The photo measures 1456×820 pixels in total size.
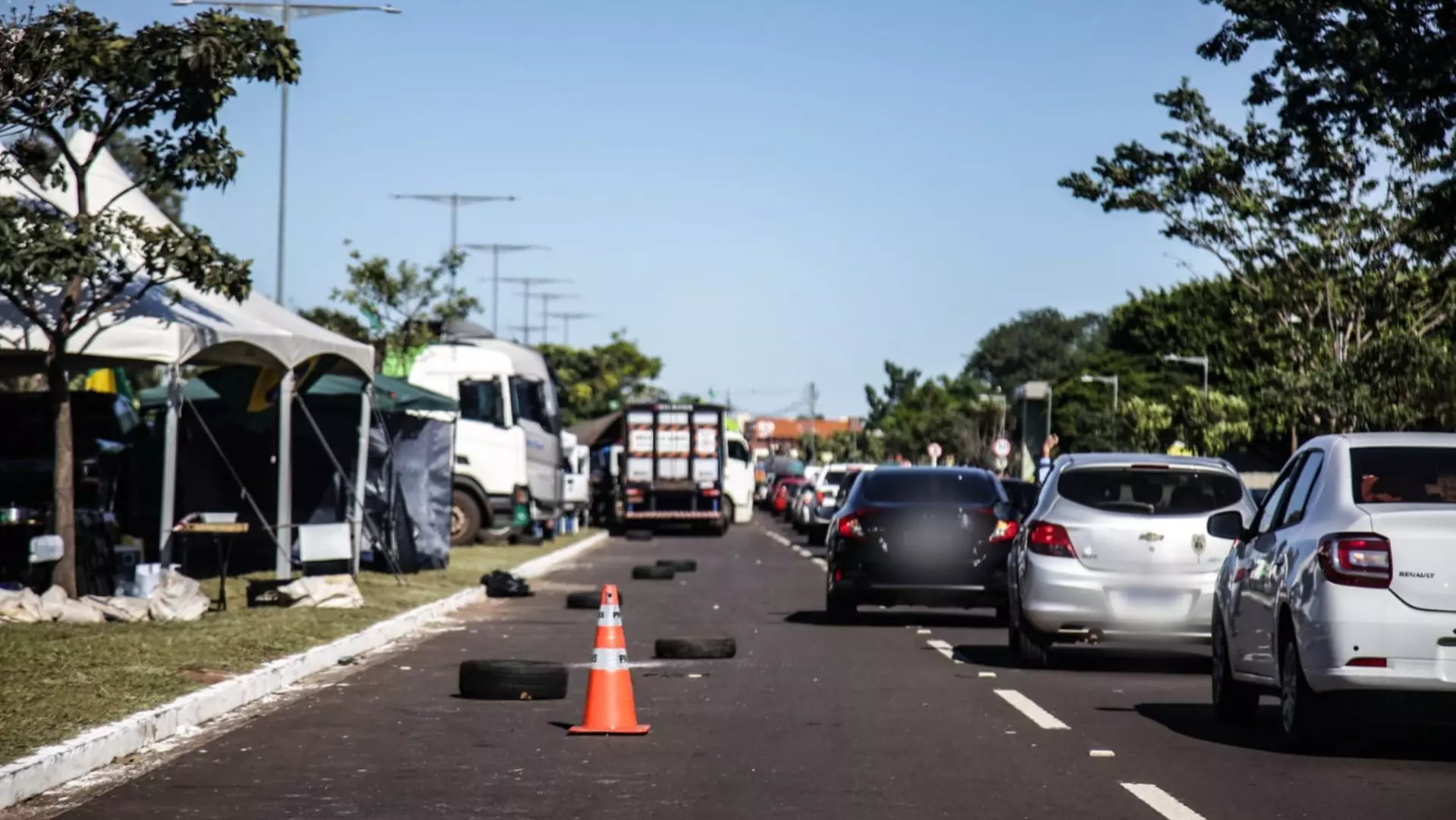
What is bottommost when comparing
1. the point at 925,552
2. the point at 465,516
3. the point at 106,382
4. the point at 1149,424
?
the point at 465,516

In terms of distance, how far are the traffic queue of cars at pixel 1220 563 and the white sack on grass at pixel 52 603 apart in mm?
7132

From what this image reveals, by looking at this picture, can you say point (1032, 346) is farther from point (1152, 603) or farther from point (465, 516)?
point (1152, 603)

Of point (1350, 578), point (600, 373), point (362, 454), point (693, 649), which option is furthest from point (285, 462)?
point (600, 373)

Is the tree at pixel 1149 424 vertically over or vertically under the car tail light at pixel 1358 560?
over

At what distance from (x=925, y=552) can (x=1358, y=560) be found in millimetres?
9986

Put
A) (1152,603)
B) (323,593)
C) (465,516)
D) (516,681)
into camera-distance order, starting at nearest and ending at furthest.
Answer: (516,681)
(1152,603)
(323,593)
(465,516)

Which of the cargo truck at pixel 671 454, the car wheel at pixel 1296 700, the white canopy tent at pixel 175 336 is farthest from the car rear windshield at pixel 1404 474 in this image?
the cargo truck at pixel 671 454

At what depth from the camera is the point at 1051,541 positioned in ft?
50.0

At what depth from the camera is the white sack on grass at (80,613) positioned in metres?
17.0

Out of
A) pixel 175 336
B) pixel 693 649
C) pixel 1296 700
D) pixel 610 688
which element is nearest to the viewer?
pixel 1296 700

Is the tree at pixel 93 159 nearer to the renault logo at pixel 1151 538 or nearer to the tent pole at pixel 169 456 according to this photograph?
the tent pole at pixel 169 456

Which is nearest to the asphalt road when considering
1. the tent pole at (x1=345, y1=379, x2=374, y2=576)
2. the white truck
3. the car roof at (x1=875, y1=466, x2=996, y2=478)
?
the car roof at (x1=875, y1=466, x2=996, y2=478)

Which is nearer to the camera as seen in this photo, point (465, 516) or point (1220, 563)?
point (1220, 563)

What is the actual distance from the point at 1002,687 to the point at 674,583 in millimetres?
15721
